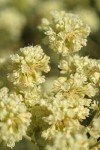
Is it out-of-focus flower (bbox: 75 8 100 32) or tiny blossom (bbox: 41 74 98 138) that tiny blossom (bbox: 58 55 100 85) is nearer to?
tiny blossom (bbox: 41 74 98 138)

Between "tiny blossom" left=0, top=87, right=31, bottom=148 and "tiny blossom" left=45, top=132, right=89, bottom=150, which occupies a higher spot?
"tiny blossom" left=0, top=87, right=31, bottom=148

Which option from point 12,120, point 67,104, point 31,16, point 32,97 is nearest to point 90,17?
point 31,16

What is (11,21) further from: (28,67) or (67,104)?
(67,104)

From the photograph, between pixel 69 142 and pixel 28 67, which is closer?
pixel 69 142

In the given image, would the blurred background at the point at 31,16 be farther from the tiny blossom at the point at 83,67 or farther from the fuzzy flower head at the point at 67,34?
the tiny blossom at the point at 83,67

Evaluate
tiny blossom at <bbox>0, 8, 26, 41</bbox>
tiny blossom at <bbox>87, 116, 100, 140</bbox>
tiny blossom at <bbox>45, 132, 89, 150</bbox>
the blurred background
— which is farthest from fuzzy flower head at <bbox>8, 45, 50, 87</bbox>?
tiny blossom at <bbox>0, 8, 26, 41</bbox>

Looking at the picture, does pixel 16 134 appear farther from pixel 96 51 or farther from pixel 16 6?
pixel 16 6
